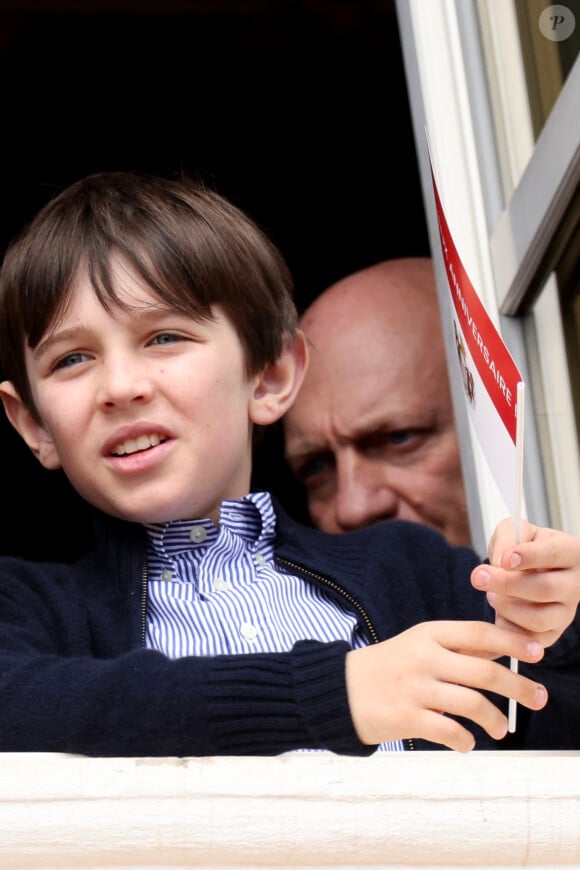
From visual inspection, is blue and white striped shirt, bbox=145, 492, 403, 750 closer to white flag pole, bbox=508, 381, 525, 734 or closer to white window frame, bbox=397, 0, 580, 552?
white window frame, bbox=397, 0, 580, 552

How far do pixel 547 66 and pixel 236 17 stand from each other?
1.35 m

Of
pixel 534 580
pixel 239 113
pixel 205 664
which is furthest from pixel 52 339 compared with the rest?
pixel 239 113

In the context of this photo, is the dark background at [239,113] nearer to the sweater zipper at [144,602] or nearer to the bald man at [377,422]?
the bald man at [377,422]

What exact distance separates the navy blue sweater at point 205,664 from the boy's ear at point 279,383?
0.11 metres

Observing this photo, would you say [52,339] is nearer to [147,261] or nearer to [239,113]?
[147,261]

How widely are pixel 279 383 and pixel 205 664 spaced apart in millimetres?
606

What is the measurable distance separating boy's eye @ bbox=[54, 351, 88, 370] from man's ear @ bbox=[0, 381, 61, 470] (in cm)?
12

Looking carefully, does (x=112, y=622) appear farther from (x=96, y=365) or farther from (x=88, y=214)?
(x=88, y=214)

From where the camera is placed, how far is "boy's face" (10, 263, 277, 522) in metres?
1.28

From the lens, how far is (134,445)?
1.29m

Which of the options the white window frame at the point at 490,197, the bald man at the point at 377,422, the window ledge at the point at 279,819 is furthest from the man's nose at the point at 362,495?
the window ledge at the point at 279,819

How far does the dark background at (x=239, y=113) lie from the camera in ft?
8.67

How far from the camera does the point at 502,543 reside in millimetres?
946

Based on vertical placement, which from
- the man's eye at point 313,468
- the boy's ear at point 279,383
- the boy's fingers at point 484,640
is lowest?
the man's eye at point 313,468
